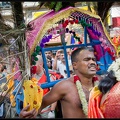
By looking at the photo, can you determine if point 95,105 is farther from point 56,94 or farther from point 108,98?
point 56,94

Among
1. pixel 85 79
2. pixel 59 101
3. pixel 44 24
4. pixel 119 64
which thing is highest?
pixel 44 24

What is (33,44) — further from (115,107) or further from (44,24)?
(115,107)

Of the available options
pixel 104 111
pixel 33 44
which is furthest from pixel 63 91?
pixel 104 111

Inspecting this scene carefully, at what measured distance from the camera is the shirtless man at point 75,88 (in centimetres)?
371

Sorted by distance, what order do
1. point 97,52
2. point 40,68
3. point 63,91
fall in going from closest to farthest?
point 63,91, point 97,52, point 40,68

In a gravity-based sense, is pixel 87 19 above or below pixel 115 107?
above

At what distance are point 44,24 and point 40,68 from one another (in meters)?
2.06

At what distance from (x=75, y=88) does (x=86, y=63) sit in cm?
30

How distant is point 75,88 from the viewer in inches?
150

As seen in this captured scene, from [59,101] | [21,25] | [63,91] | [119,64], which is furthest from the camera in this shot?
[59,101]

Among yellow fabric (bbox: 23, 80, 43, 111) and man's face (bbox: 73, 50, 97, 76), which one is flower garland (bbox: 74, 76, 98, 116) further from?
yellow fabric (bbox: 23, 80, 43, 111)

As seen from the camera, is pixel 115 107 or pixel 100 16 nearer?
pixel 115 107

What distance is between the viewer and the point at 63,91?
12.4 feet

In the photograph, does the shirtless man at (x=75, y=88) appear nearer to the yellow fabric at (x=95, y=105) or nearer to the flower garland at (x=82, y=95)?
the flower garland at (x=82, y=95)
